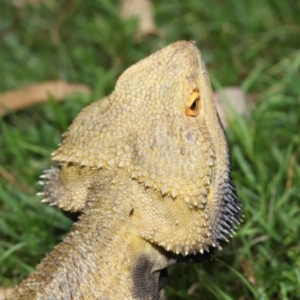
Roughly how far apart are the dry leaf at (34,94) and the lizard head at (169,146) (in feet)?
6.93

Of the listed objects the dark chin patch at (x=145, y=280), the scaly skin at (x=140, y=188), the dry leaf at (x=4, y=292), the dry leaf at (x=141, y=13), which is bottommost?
the dry leaf at (x=4, y=292)

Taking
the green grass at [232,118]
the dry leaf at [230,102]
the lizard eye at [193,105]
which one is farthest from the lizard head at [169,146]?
the dry leaf at [230,102]

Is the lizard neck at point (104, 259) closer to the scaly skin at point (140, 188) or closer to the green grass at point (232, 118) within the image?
the scaly skin at point (140, 188)

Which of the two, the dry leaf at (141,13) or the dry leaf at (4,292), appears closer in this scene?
the dry leaf at (4,292)

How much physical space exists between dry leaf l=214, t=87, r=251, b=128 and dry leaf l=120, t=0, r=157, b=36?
115cm

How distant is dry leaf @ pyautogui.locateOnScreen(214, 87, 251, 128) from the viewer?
15.6 feet

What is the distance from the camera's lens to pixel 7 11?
6.21m

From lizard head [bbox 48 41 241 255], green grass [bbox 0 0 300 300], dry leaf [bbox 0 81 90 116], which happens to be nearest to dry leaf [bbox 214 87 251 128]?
green grass [bbox 0 0 300 300]

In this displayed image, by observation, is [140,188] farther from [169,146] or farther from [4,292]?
[4,292]

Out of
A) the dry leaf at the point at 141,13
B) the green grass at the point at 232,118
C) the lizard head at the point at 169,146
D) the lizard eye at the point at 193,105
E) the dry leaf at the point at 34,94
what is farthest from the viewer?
the dry leaf at the point at 141,13

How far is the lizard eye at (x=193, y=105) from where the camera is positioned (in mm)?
3055

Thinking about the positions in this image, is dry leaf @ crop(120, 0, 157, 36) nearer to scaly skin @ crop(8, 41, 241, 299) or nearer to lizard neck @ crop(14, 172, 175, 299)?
scaly skin @ crop(8, 41, 241, 299)

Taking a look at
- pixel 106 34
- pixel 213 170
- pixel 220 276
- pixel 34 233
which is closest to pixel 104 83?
pixel 106 34

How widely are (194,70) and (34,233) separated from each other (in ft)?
6.05
